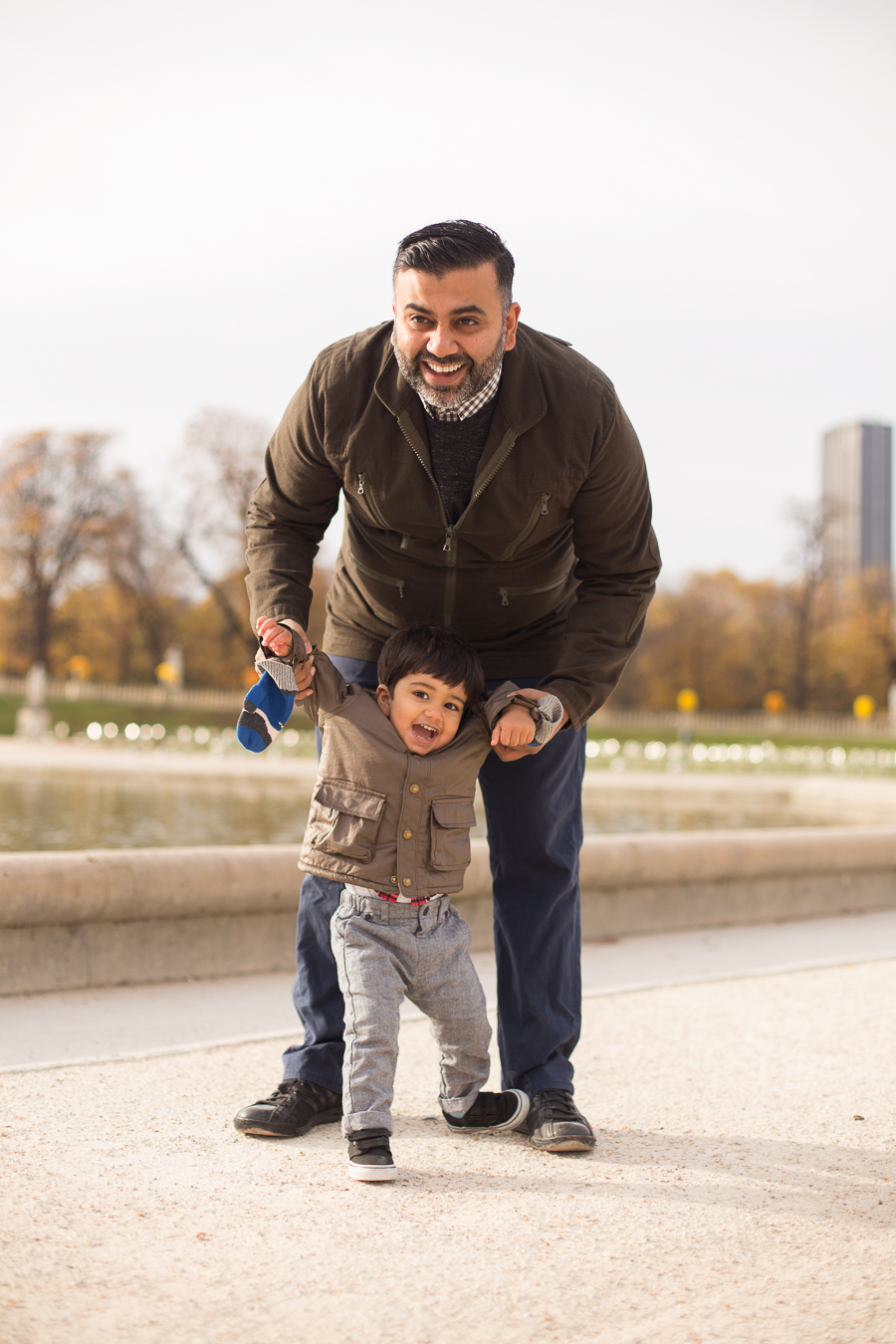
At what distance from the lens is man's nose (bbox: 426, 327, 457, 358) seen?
2.70 metres

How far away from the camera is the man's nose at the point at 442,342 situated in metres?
2.70

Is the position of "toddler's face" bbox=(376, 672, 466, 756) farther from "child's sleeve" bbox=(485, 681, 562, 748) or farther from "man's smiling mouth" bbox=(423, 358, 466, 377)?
"man's smiling mouth" bbox=(423, 358, 466, 377)

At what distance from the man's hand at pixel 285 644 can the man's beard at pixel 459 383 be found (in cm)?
63

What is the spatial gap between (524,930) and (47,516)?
42042mm

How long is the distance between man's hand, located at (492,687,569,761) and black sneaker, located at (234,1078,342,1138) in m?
0.95

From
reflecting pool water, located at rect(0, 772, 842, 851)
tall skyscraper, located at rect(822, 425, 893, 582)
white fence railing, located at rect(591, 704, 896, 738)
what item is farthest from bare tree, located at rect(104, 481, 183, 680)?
tall skyscraper, located at rect(822, 425, 893, 582)

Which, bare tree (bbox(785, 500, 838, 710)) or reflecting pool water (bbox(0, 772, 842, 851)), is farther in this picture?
bare tree (bbox(785, 500, 838, 710))

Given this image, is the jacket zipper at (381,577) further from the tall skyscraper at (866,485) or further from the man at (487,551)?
the tall skyscraper at (866,485)

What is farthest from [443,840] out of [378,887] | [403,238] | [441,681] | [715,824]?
[715,824]

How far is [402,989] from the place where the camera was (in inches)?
113

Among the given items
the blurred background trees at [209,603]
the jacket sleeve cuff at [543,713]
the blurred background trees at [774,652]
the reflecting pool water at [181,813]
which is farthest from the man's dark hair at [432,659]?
the blurred background trees at [774,652]

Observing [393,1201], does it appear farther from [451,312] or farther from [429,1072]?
→ [451,312]

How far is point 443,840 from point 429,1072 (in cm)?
91

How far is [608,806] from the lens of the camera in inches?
622
